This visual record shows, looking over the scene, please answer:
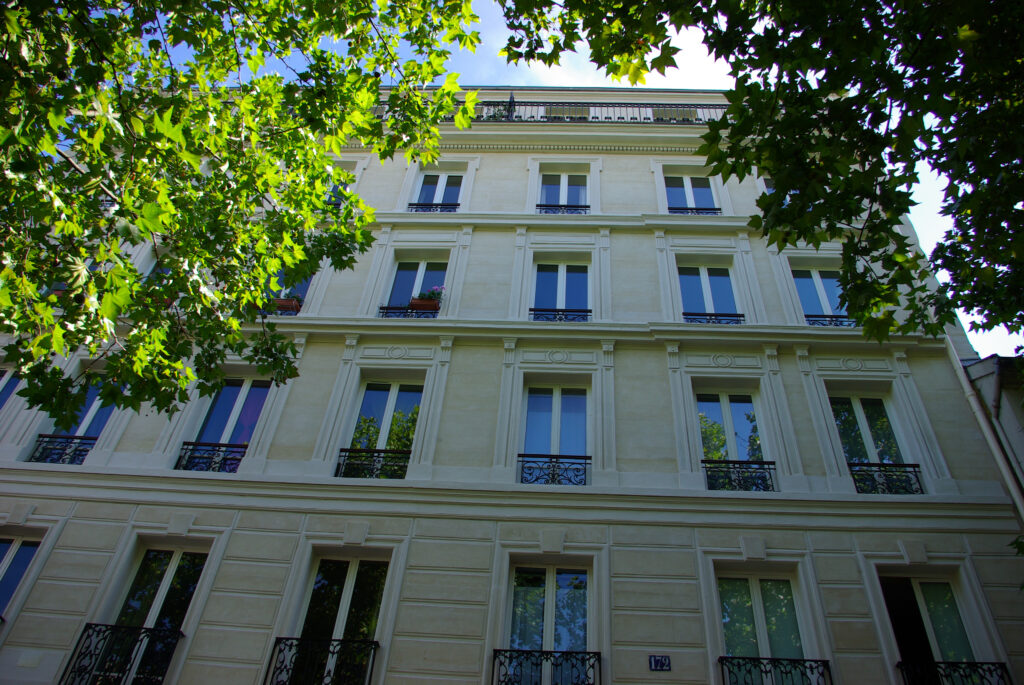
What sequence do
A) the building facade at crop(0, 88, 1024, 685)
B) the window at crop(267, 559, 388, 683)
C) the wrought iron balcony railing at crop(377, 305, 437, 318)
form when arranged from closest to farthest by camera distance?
the window at crop(267, 559, 388, 683)
the building facade at crop(0, 88, 1024, 685)
the wrought iron balcony railing at crop(377, 305, 437, 318)

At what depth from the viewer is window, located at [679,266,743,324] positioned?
11320 mm

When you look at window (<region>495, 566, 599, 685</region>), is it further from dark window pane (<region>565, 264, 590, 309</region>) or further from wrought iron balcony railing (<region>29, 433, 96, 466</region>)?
wrought iron balcony railing (<region>29, 433, 96, 466</region>)

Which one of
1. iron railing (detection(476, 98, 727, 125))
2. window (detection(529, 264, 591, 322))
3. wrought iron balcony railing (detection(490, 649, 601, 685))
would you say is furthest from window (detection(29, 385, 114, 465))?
iron railing (detection(476, 98, 727, 125))

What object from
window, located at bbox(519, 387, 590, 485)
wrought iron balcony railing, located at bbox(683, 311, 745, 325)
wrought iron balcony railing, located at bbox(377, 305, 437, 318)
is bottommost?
window, located at bbox(519, 387, 590, 485)

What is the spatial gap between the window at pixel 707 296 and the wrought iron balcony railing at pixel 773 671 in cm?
548

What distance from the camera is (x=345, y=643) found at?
7746 mm

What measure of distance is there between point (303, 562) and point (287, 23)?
24.3 ft

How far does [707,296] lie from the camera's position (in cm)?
1189

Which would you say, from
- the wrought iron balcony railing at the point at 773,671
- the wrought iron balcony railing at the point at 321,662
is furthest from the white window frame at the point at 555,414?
the wrought iron balcony railing at the point at 321,662

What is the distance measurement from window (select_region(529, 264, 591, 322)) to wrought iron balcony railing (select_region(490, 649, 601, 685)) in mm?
5644

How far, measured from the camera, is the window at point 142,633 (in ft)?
25.0

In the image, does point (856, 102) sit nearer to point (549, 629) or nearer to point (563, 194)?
point (549, 629)

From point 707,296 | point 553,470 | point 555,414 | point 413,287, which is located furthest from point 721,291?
point 413,287

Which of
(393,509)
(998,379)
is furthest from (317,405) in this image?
(998,379)
